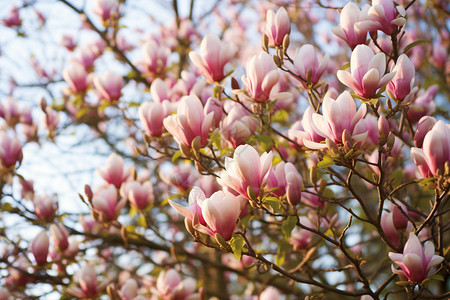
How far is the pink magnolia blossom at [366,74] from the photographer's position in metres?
1.36

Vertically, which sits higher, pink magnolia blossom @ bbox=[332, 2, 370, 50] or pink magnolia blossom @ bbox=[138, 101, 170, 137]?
pink magnolia blossom @ bbox=[332, 2, 370, 50]

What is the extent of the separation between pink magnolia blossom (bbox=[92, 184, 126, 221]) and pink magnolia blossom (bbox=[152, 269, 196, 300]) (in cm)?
41

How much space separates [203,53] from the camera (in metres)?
1.83

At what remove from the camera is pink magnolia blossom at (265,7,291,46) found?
187 cm

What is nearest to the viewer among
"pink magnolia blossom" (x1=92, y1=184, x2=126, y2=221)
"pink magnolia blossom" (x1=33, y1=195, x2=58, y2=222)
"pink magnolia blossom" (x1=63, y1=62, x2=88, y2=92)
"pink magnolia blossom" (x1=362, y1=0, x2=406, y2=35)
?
"pink magnolia blossom" (x1=362, y1=0, x2=406, y2=35)

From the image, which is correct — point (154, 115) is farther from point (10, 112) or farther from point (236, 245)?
point (10, 112)

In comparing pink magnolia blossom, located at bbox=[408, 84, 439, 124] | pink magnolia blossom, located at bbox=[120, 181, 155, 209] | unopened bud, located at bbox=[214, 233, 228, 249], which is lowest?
pink magnolia blossom, located at bbox=[120, 181, 155, 209]

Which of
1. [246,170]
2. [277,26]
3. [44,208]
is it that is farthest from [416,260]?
[44,208]

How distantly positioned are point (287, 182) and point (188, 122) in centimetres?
41

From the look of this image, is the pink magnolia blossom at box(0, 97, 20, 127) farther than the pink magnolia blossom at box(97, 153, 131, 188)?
Yes

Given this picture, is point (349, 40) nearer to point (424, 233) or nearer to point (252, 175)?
point (252, 175)

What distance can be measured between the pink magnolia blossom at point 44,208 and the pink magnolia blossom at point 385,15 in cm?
192

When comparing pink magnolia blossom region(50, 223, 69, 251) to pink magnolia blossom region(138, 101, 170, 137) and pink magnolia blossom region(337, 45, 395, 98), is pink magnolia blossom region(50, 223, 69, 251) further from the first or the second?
pink magnolia blossom region(337, 45, 395, 98)

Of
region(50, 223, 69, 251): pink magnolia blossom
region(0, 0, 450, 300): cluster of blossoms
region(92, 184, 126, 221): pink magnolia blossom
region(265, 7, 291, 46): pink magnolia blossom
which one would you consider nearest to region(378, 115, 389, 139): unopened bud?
region(0, 0, 450, 300): cluster of blossoms
